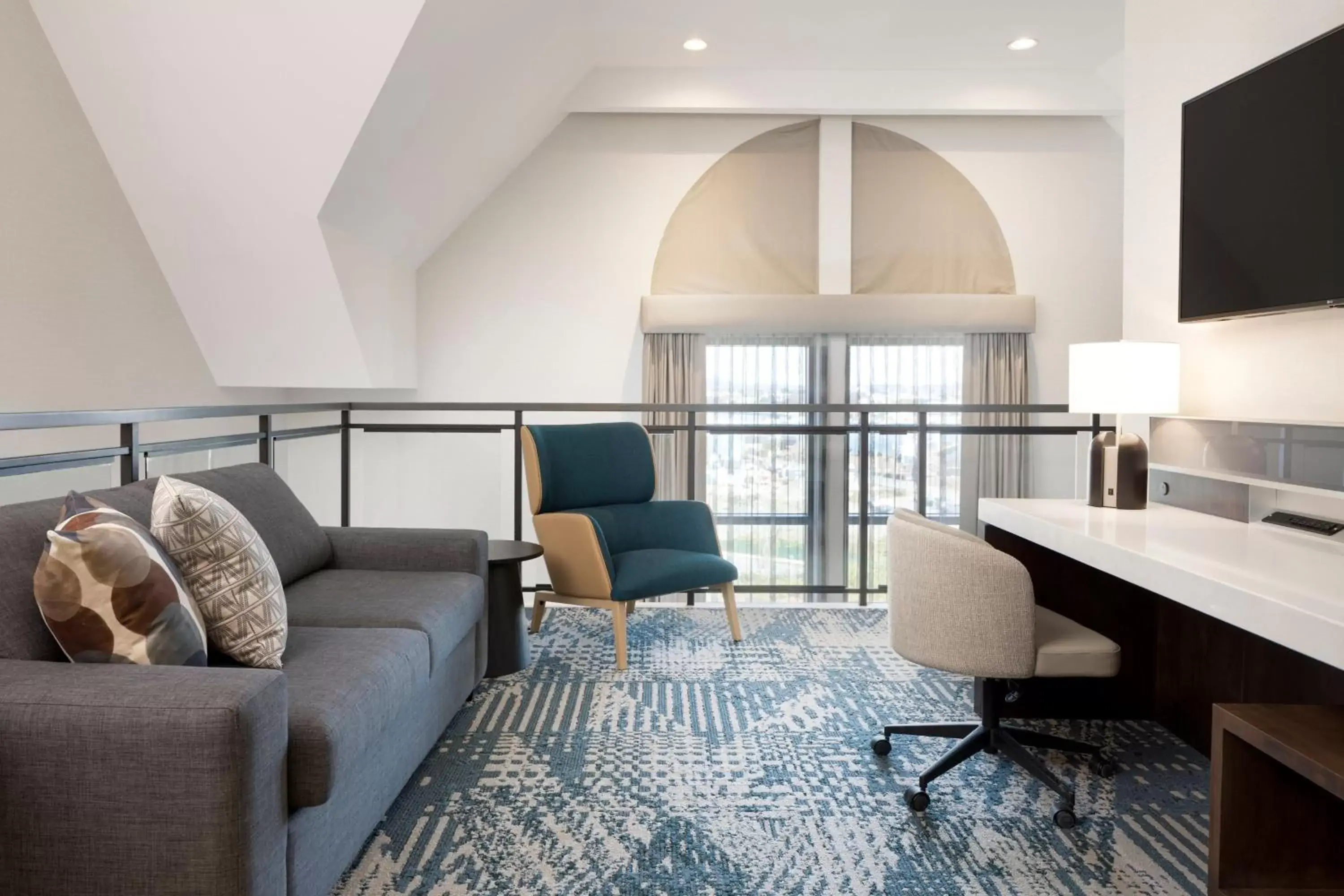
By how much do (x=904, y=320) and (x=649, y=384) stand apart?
1731 mm

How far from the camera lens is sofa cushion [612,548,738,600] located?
10.9 feet

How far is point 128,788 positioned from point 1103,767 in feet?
7.54

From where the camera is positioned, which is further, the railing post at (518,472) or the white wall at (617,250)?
the white wall at (617,250)

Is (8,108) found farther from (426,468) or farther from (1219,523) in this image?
(1219,523)

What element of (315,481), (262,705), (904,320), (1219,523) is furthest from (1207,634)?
(315,481)

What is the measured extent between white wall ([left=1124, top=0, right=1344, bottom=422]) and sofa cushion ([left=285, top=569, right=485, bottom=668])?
2299mm

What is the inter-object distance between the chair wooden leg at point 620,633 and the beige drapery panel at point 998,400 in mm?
3345

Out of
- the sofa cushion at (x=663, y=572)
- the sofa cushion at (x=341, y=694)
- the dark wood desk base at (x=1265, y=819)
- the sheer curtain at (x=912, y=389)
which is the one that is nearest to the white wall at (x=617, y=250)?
the sheer curtain at (x=912, y=389)

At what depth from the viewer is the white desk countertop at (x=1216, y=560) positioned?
147cm

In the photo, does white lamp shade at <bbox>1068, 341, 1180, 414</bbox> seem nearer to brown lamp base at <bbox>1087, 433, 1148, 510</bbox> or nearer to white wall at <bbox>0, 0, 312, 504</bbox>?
brown lamp base at <bbox>1087, 433, 1148, 510</bbox>

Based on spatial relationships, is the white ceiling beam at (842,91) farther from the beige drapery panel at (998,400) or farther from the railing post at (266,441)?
the railing post at (266,441)

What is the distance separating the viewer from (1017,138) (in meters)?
5.89

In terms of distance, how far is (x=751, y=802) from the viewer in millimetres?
2229

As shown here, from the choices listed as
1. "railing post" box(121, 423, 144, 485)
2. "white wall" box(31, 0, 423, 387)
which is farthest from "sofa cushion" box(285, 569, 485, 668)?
"white wall" box(31, 0, 423, 387)
